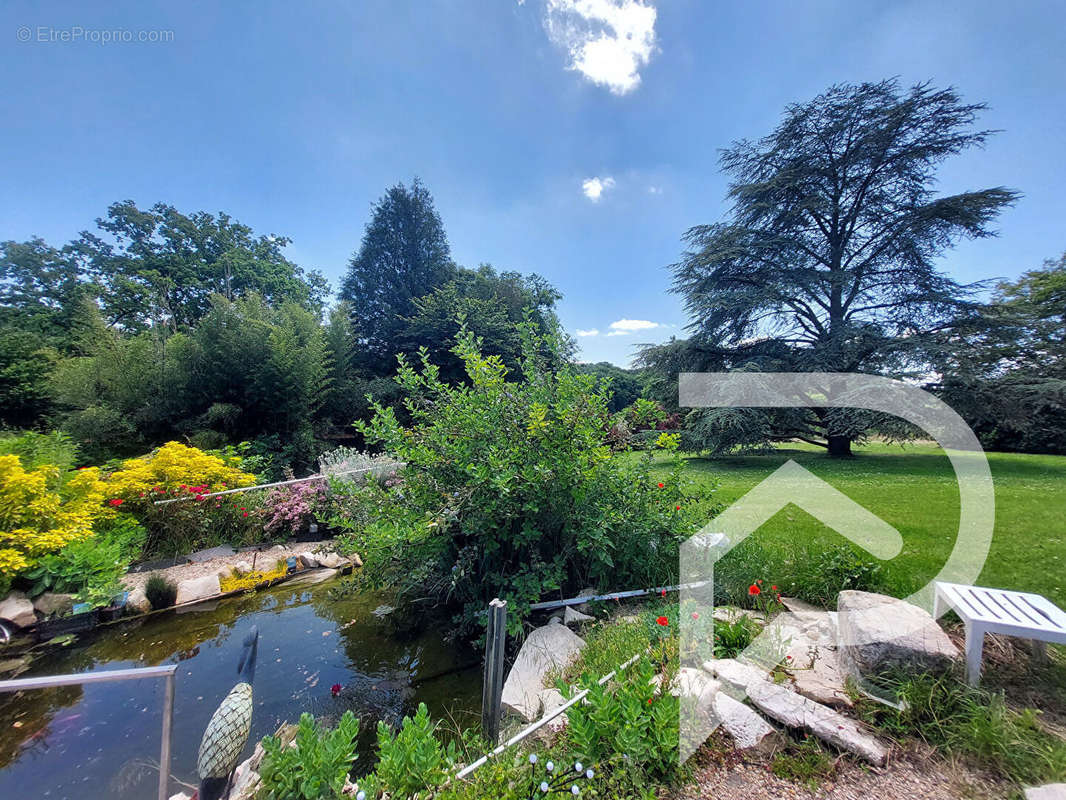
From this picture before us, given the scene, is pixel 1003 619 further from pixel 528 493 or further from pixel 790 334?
pixel 790 334

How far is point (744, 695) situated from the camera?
1597 mm

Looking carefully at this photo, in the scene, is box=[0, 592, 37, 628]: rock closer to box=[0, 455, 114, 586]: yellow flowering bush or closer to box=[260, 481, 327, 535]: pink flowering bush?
box=[0, 455, 114, 586]: yellow flowering bush

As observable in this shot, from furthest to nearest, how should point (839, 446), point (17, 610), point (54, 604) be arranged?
point (839, 446)
point (54, 604)
point (17, 610)

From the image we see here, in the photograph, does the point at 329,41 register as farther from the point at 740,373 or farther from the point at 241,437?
the point at 740,373

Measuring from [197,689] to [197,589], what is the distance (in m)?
1.51

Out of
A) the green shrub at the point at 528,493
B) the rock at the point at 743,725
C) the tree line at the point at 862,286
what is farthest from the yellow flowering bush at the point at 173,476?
the tree line at the point at 862,286

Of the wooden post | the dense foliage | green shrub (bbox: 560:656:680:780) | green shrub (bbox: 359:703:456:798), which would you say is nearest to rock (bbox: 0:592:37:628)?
green shrub (bbox: 359:703:456:798)

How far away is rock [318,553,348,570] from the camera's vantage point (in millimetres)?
4111

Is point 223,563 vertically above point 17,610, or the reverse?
point 17,610

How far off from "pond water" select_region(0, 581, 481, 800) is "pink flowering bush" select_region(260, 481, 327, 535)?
142 cm

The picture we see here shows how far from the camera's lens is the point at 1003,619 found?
4.86 ft

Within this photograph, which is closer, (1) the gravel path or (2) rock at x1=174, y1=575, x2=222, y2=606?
(2) rock at x1=174, y1=575, x2=222, y2=606

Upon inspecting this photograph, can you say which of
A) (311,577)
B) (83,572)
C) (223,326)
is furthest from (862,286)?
(223,326)

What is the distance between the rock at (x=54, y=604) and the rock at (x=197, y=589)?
0.64 meters
